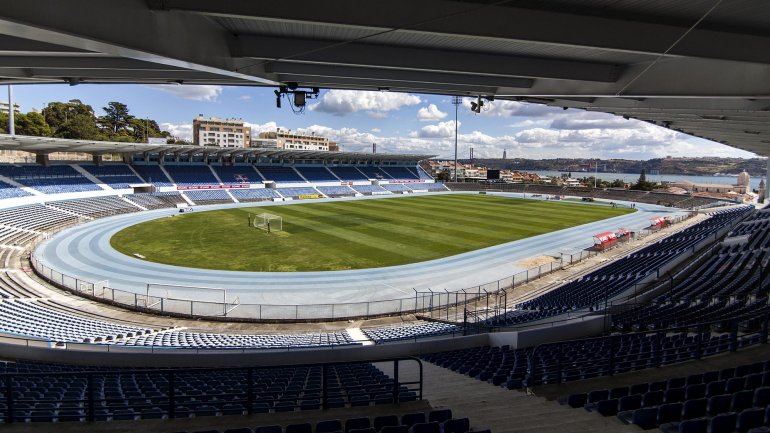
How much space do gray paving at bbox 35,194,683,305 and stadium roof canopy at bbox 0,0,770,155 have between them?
46.9ft

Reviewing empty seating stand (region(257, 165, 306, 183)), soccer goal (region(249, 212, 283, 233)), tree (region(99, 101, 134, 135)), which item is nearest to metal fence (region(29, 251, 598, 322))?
soccer goal (region(249, 212, 283, 233))

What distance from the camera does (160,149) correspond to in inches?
2176

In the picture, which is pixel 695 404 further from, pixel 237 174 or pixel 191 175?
pixel 237 174

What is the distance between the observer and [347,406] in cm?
595

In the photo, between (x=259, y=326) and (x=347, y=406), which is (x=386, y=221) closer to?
(x=259, y=326)

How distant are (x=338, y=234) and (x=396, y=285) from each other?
1478 centimetres

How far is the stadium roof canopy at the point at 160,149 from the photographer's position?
40750mm

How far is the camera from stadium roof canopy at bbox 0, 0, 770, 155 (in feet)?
17.0

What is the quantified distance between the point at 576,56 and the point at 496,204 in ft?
184

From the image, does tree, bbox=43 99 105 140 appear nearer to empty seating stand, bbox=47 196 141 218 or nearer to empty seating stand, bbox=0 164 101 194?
empty seating stand, bbox=0 164 101 194

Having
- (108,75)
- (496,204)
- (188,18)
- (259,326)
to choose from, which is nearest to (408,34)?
(188,18)

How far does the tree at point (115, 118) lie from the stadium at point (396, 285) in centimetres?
6409

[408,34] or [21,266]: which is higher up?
[408,34]

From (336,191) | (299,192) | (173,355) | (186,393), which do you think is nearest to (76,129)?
(299,192)
